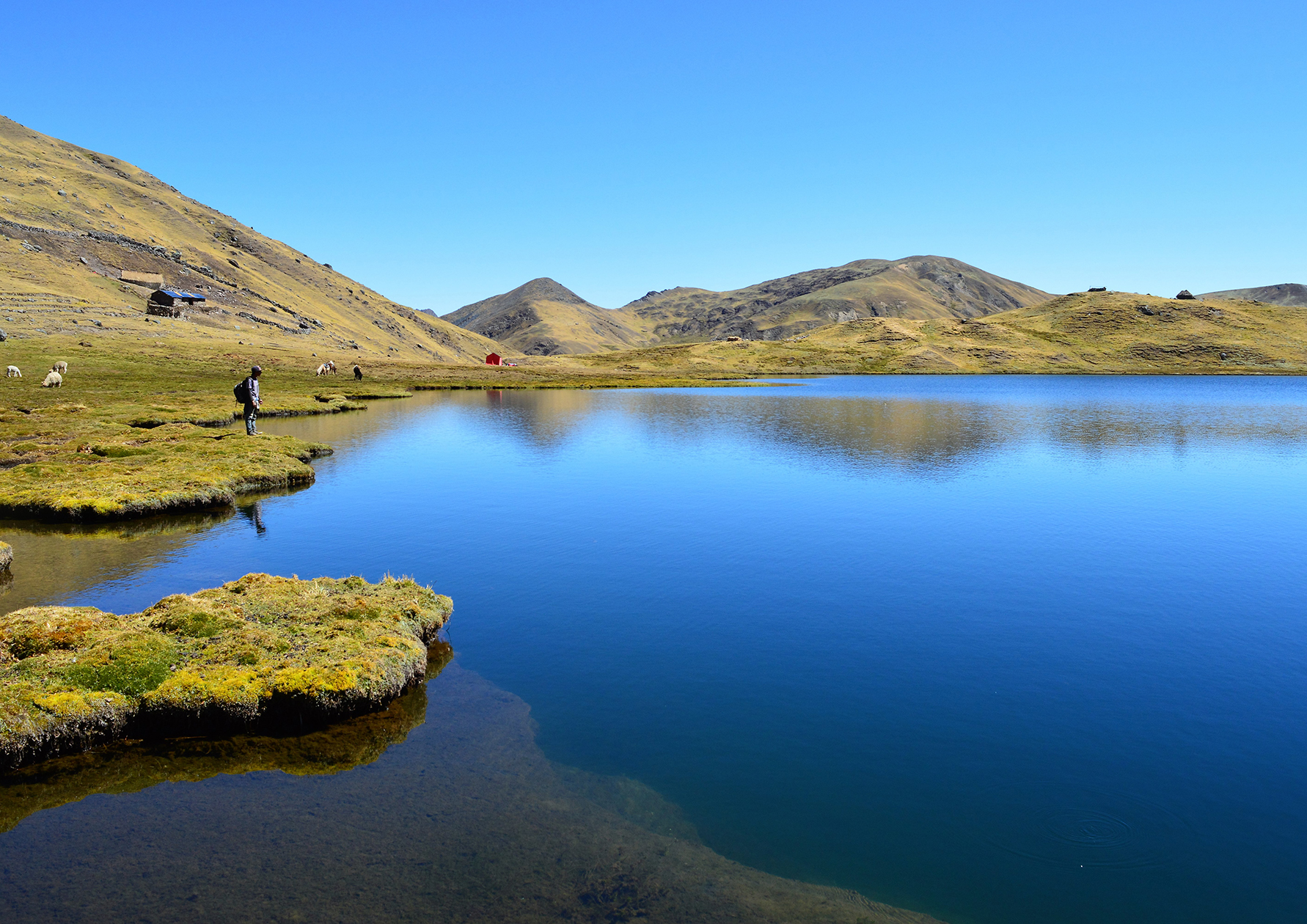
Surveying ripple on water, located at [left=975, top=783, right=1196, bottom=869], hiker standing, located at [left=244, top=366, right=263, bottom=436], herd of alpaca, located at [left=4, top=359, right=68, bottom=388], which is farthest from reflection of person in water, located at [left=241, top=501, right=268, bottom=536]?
herd of alpaca, located at [left=4, top=359, right=68, bottom=388]

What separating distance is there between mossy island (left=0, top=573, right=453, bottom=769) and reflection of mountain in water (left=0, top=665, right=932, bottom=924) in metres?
0.73

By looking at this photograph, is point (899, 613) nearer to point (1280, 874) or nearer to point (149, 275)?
point (1280, 874)

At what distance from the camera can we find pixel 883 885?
10156 mm

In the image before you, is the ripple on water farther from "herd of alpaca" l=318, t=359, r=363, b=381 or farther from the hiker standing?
"herd of alpaca" l=318, t=359, r=363, b=381

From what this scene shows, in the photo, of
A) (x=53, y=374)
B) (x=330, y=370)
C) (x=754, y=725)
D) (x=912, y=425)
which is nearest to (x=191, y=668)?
(x=754, y=725)

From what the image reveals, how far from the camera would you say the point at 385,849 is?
10562 millimetres

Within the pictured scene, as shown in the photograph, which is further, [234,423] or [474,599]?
[234,423]

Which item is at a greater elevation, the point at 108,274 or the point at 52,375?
the point at 108,274

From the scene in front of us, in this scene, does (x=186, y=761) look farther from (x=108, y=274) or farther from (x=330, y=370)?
(x=108, y=274)

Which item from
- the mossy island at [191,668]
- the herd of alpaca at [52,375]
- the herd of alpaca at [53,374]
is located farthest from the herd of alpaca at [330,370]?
the mossy island at [191,668]

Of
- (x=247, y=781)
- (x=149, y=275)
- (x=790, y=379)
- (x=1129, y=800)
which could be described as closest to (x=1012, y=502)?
(x=1129, y=800)

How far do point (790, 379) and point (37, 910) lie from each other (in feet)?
602

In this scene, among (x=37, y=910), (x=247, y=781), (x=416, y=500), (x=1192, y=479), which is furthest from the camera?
(x=1192, y=479)

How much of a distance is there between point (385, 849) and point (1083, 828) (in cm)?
995
